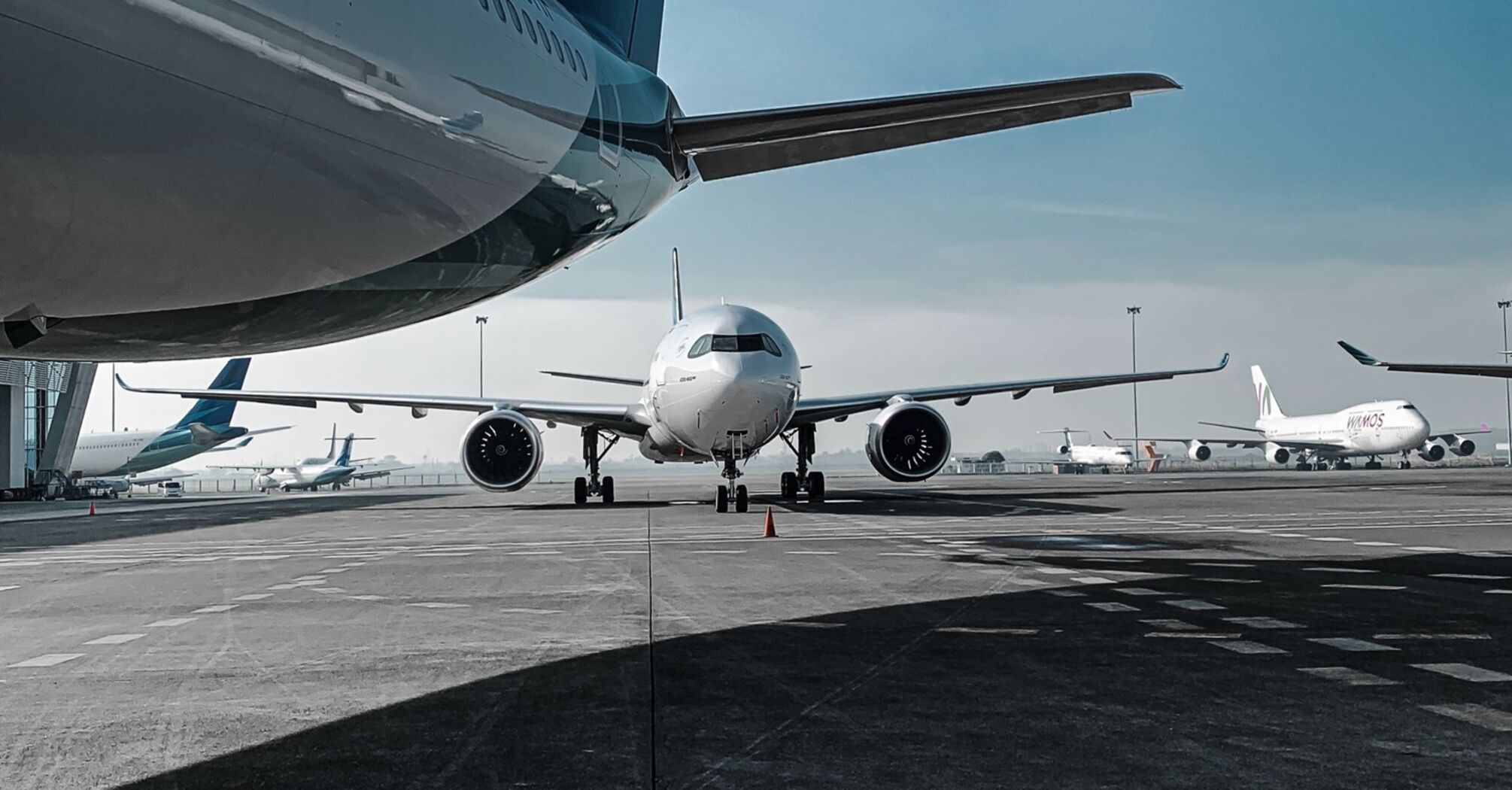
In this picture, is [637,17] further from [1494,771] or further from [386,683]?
[1494,771]

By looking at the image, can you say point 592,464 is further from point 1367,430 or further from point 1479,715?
point 1367,430

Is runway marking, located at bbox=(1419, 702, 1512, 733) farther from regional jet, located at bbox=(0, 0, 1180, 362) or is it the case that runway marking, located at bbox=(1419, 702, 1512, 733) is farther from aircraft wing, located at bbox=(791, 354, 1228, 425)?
aircraft wing, located at bbox=(791, 354, 1228, 425)

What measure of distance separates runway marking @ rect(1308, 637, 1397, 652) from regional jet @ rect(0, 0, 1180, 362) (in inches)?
108

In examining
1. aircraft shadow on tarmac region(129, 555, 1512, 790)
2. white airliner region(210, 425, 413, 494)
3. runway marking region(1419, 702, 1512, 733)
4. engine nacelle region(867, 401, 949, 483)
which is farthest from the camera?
white airliner region(210, 425, 413, 494)

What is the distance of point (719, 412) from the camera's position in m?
17.5

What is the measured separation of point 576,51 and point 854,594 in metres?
4.13

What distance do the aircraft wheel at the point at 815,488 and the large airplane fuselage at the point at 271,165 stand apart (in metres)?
17.7

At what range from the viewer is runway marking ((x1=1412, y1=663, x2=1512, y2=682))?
4.50 m

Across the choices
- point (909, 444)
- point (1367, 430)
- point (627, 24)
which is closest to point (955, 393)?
point (909, 444)

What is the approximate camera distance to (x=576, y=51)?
507 centimetres

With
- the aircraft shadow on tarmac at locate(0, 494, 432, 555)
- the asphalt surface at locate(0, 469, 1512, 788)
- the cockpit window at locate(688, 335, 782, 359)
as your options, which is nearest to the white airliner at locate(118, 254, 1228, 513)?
the cockpit window at locate(688, 335, 782, 359)

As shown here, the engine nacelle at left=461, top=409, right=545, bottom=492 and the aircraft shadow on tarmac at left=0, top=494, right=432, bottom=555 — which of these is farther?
the engine nacelle at left=461, top=409, right=545, bottom=492

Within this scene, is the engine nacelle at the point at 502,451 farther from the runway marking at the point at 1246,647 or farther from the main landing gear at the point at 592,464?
the runway marking at the point at 1246,647

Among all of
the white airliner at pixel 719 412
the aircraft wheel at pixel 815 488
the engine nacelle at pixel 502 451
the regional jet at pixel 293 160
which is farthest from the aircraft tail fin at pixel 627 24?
the aircraft wheel at pixel 815 488
